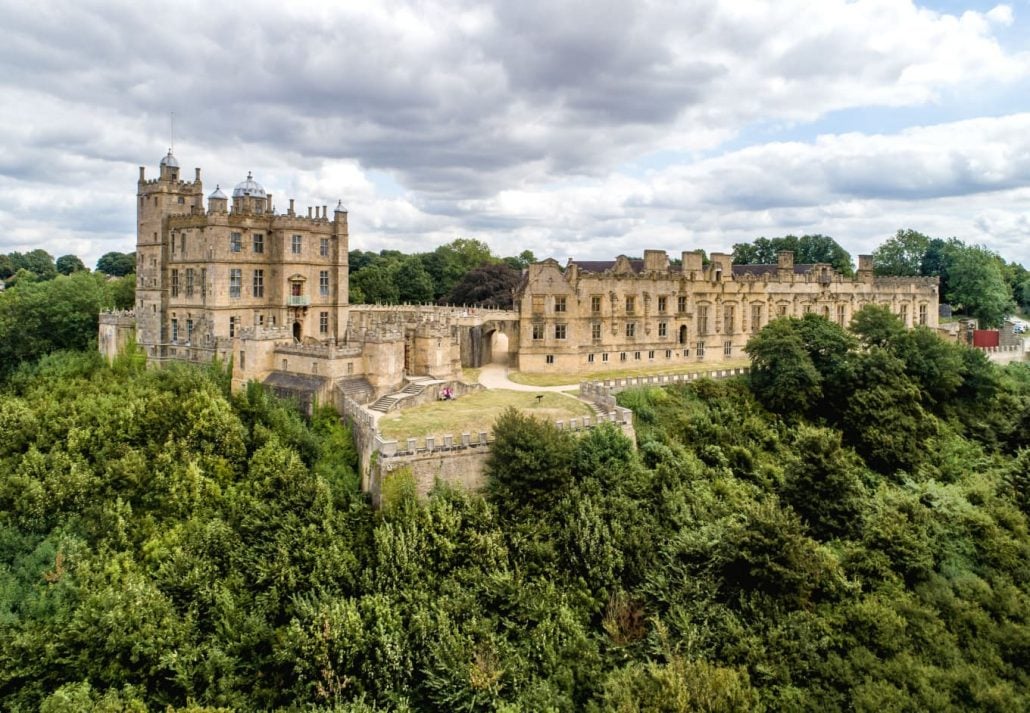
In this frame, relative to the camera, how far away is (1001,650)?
75.1 ft

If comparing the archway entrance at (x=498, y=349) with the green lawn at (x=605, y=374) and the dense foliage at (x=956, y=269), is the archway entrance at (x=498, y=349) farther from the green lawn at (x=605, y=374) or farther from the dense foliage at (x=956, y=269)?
the dense foliage at (x=956, y=269)

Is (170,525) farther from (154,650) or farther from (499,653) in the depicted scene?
(499,653)

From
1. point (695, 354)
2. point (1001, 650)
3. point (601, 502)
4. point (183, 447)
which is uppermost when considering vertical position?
point (695, 354)

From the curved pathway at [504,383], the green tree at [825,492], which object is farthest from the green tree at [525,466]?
the curved pathway at [504,383]

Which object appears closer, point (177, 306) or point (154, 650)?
point (154, 650)

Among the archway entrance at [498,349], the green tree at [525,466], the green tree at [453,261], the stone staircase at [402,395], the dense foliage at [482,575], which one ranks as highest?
the green tree at [453,261]

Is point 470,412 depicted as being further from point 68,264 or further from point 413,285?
point 68,264

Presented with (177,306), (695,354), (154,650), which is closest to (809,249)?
(695,354)

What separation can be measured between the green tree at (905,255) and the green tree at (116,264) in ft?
317

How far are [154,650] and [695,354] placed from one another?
3810 centimetres

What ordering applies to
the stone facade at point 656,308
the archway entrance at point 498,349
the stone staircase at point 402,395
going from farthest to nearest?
the archway entrance at point 498,349, the stone facade at point 656,308, the stone staircase at point 402,395

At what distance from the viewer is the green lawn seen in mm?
41531

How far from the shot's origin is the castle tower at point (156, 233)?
40.2 meters

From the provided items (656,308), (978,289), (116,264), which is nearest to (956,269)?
(978,289)
